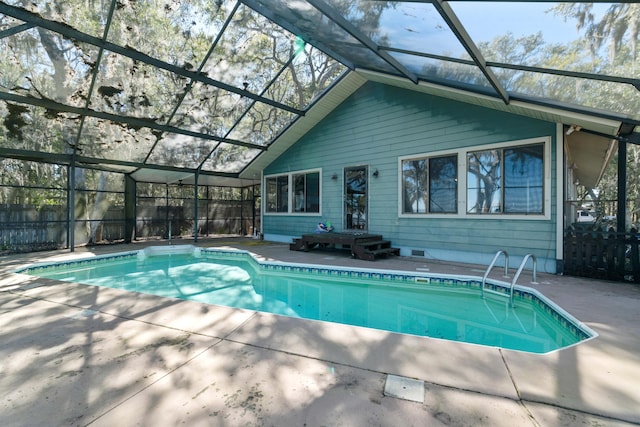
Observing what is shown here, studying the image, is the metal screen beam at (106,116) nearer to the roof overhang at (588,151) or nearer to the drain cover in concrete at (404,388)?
the drain cover in concrete at (404,388)

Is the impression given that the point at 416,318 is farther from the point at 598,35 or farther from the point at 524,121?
the point at 524,121

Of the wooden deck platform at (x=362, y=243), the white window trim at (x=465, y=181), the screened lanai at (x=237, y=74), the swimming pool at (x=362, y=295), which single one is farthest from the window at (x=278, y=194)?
the white window trim at (x=465, y=181)

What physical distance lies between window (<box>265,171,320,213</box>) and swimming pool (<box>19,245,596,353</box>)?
3.01 metres

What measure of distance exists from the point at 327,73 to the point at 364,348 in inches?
302

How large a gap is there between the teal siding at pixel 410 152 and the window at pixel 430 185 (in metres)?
0.25

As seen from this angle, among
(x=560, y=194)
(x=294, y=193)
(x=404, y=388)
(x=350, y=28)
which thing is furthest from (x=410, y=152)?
(x=404, y=388)

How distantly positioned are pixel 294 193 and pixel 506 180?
6.65m

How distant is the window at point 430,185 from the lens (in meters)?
6.93

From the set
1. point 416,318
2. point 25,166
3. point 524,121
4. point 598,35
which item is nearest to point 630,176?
point 524,121

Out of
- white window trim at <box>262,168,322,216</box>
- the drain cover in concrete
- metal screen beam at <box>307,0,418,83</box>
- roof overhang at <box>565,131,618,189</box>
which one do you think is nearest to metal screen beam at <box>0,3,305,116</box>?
white window trim at <box>262,168,322,216</box>

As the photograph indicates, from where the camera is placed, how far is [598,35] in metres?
3.32

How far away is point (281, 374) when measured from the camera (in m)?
2.06

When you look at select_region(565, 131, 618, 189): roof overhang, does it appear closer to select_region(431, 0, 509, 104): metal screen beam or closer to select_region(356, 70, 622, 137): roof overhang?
select_region(356, 70, 622, 137): roof overhang

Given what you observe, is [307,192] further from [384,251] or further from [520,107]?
[520,107]
